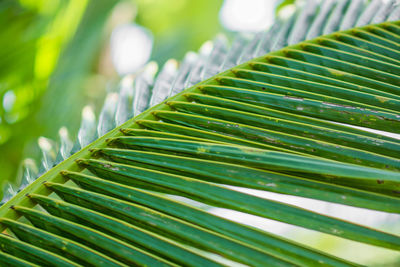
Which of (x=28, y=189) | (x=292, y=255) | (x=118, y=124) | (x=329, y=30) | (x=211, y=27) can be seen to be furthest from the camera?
(x=211, y=27)

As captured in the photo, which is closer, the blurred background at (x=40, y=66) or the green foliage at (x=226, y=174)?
the green foliage at (x=226, y=174)

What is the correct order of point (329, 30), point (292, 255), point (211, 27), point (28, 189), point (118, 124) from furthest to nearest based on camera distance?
point (211, 27) → point (329, 30) → point (118, 124) → point (28, 189) → point (292, 255)

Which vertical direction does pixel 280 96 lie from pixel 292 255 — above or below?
above

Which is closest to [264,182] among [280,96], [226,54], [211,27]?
[280,96]

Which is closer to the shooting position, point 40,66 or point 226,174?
point 226,174

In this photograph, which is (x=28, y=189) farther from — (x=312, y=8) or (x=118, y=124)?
(x=312, y=8)

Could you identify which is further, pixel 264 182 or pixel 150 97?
pixel 150 97

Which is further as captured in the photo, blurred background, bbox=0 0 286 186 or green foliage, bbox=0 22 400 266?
blurred background, bbox=0 0 286 186

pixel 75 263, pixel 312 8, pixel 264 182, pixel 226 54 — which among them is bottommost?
pixel 75 263
